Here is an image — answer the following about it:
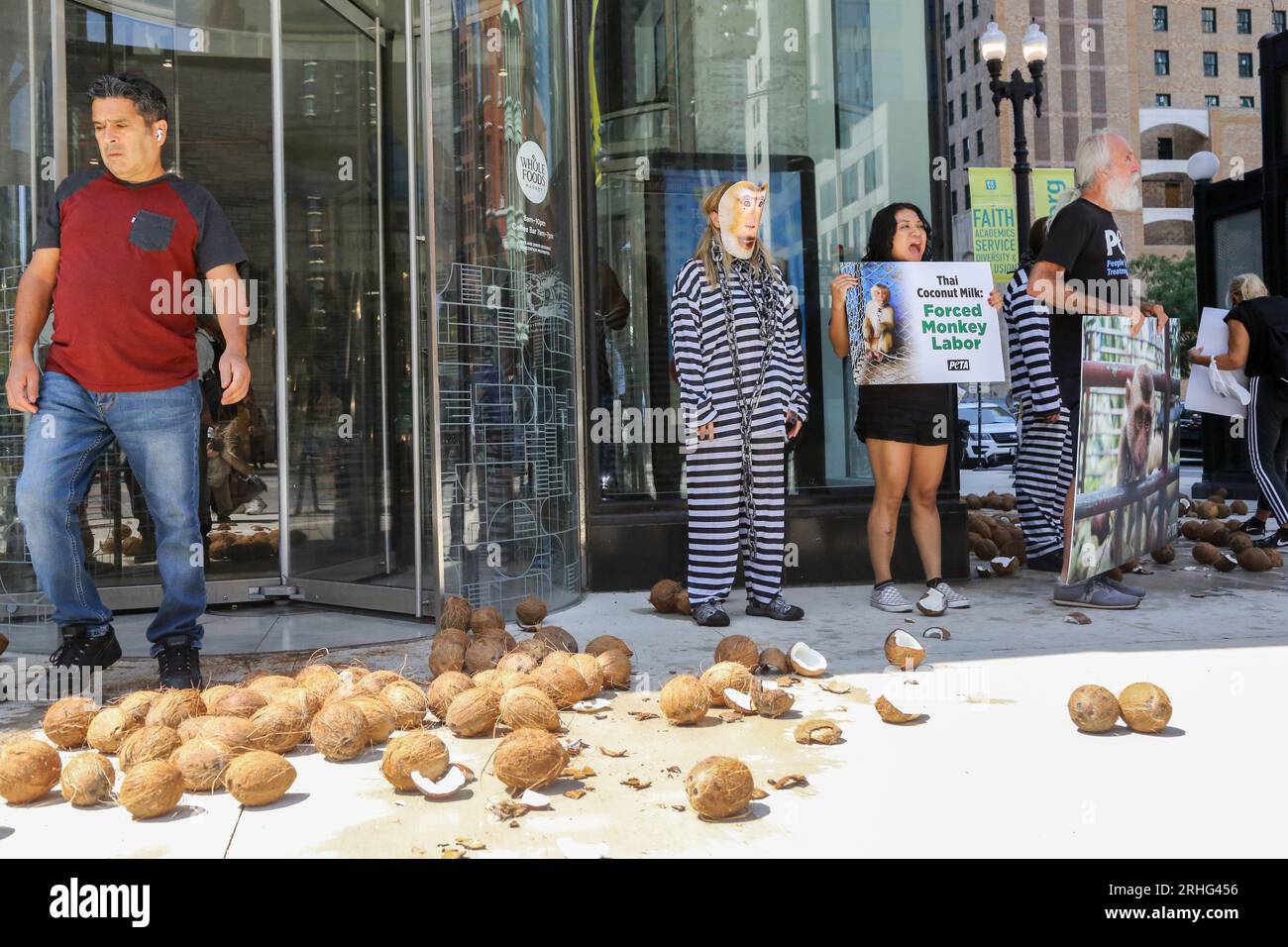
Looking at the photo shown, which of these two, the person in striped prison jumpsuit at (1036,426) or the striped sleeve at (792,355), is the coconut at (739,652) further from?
the person in striped prison jumpsuit at (1036,426)

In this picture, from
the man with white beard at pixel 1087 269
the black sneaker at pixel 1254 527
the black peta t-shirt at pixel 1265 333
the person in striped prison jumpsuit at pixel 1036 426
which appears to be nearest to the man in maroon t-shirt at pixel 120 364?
the man with white beard at pixel 1087 269

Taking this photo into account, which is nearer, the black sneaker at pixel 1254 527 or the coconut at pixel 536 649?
A: the coconut at pixel 536 649

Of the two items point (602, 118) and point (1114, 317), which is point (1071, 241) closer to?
point (1114, 317)

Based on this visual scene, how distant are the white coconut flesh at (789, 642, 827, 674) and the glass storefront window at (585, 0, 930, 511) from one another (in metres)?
2.24

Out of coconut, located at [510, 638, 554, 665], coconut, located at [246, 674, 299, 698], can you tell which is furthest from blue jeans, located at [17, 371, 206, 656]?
coconut, located at [510, 638, 554, 665]

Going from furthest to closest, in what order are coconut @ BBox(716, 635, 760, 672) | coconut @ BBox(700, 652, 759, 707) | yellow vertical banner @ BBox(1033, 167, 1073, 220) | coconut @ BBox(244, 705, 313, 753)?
1. yellow vertical banner @ BBox(1033, 167, 1073, 220)
2. coconut @ BBox(716, 635, 760, 672)
3. coconut @ BBox(700, 652, 759, 707)
4. coconut @ BBox(244, 705, 313, 753)

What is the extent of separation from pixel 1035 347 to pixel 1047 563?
4.30 ft

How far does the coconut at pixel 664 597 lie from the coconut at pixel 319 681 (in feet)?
6.81

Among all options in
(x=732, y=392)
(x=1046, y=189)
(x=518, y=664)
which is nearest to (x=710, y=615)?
(x=732, y=392)

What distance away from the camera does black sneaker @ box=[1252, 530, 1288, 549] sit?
280 inches

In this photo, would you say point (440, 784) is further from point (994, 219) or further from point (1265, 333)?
point (994, 219)

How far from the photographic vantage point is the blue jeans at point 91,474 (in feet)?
11.3

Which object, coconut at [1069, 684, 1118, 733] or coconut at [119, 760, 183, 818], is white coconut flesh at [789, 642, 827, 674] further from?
coconut at [119, 760, 183, 818]
